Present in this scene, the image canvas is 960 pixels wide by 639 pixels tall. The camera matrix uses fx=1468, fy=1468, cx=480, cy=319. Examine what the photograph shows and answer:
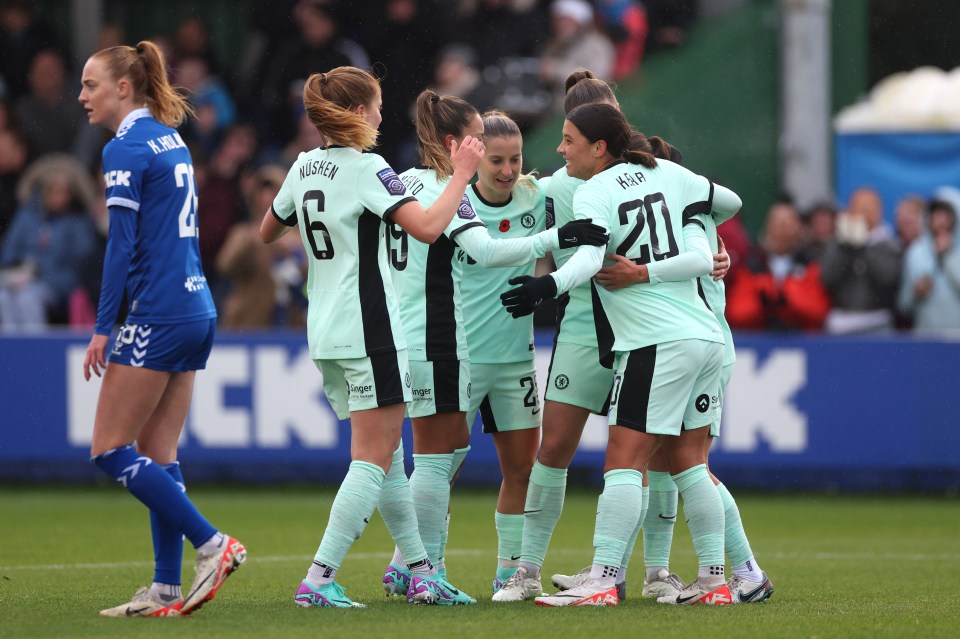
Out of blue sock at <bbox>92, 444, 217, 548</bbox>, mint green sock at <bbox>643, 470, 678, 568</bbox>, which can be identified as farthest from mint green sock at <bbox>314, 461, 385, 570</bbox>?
mint green sock at <bbox>643, 470, 678, 568</bbox>

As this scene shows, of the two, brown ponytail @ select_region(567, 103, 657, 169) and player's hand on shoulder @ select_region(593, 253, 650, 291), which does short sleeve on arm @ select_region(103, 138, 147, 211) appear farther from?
player's hand on shoulder @ select_region(593, 253, 650, 291)

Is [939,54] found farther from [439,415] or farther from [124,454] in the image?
[124,454]

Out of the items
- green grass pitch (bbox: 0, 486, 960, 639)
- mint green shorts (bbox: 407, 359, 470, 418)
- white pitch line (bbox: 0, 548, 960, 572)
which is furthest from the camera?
white pitch line (bbox: 0, 548, 960, 572)

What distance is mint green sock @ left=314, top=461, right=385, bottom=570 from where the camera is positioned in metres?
5.93

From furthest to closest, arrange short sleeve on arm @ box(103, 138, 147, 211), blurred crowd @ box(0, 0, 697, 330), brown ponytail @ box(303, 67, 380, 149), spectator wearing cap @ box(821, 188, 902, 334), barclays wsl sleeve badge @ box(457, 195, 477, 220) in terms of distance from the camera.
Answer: blurred crowd @ box(0, 0, 697, 330) → spectator wearing cap @ box(821, 188, 902, 334) → barclays wsl sleeve badge @ box(457, 195, 477, 220) → brown ponytail @ box(303, 67, 380, 149) → short sleeve on arm @ box(103, 138, 147, 211)

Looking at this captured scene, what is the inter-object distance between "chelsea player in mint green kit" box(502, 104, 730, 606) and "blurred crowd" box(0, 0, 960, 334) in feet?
20.3

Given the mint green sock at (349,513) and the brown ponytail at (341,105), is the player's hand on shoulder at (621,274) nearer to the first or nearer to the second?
the brown ponytail at (341,105)

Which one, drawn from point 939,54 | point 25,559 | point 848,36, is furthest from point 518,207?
point 939,54

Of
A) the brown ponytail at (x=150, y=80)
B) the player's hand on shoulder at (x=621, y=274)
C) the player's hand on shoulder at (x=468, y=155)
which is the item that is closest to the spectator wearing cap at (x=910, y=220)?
the player's hand on shoulder at (x=621, y=274)

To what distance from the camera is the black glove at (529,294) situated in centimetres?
582

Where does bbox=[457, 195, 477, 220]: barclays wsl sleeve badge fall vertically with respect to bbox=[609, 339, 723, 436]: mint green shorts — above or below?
above

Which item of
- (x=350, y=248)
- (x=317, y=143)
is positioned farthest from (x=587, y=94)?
(x=317, y=143)

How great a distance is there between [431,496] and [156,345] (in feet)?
5.03

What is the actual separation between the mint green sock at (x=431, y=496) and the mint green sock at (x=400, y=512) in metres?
0.33
